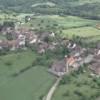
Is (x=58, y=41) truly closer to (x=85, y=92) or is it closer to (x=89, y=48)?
(x=89, y=48)

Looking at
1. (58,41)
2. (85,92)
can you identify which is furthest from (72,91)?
(58,41)

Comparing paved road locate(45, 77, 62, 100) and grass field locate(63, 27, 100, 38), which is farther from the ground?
grass field locate(63, 27, 100, 38)

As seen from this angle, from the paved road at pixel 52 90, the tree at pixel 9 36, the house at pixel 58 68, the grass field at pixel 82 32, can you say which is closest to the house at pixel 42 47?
the grass field at pixel 82 32

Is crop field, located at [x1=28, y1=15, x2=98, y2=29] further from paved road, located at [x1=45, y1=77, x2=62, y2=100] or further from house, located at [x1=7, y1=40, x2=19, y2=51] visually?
paved road, located at [x1=45, y1=77, x2=62, y2=100]

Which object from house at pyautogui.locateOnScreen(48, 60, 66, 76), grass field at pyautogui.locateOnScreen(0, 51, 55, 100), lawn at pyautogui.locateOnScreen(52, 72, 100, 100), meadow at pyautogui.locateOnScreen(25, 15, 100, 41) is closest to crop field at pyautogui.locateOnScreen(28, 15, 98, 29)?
meadow at pyautogui.locateOnScreen(25, 15, 100, 41)

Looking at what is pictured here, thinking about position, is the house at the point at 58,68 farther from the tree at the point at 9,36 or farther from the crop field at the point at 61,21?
the crop field at the point at 61,21
